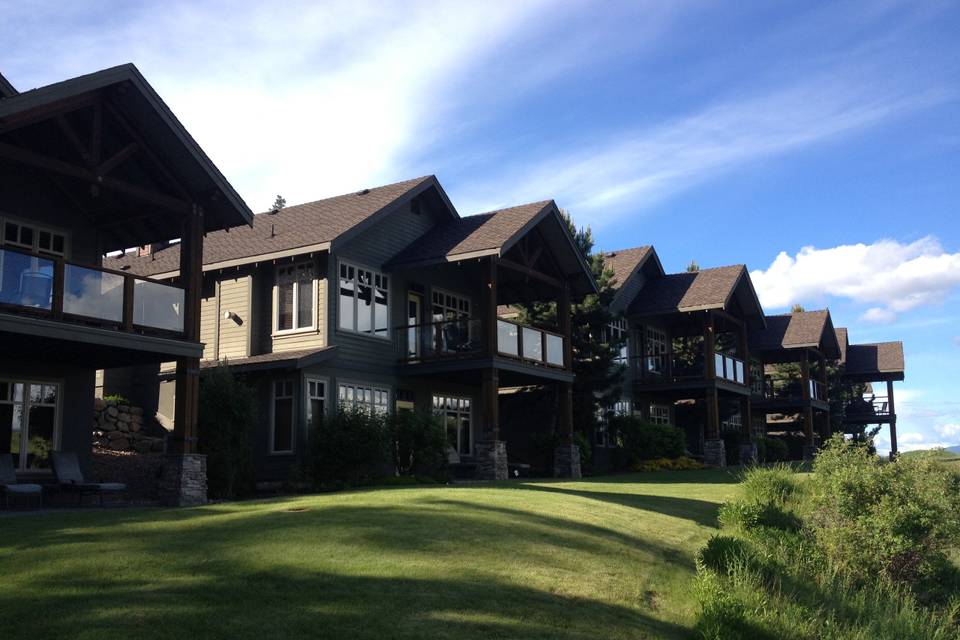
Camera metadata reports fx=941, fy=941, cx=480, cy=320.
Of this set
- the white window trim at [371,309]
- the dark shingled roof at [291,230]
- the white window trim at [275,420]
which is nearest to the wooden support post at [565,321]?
the dark shingled roof at [291,230]

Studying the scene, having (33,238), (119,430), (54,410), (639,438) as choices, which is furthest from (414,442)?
(639,438)

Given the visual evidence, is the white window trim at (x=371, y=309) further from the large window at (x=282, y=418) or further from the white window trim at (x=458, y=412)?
the white window trim at (x=458, y=412)

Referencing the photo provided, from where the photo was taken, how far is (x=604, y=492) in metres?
20.7

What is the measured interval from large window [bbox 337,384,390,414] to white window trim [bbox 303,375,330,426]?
0.41 m

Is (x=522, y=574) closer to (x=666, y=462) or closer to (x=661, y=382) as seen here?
(x=666, y=462)

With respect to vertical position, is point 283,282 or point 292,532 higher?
point 283,282

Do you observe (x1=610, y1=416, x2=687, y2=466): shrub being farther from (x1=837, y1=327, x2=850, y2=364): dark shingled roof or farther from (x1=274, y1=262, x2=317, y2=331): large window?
(x1=837, y1=327, x2=850, y2=364): dark shingled roof

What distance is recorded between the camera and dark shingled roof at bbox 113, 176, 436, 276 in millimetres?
24484

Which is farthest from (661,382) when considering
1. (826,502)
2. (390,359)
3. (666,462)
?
(826,502)

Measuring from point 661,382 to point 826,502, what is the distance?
19269 mm

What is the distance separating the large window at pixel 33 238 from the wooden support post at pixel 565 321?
14544 millimetres

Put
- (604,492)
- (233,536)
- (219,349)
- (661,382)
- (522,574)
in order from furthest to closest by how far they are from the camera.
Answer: (661,382) → (219,349) → (604,492) → (233,536) → (522,574)

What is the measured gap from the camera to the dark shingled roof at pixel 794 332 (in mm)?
44156

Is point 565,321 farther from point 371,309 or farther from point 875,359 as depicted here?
point 875,359
